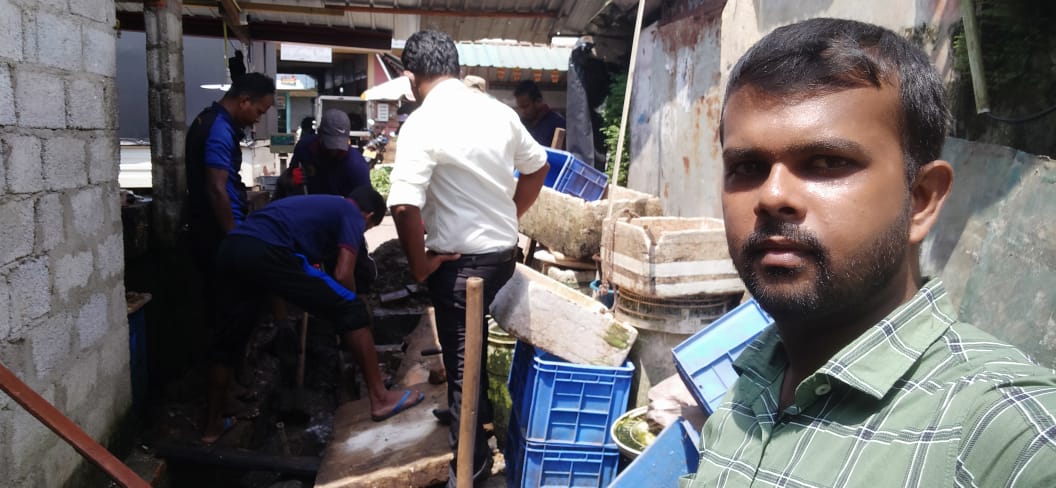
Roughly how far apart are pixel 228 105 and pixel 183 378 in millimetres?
1978

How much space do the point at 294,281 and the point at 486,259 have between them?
1418 millimetres

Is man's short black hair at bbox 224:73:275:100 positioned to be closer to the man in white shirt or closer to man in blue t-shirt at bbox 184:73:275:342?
man in blue t-shirt at bbox 184:73:275:342

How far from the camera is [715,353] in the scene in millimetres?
3062

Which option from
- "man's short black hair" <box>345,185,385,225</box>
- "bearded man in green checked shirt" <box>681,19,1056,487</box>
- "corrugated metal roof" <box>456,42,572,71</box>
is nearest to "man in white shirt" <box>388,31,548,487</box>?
"man's short black hair" <box>345,185,385,225</box>

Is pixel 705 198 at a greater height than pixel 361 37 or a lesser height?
lesser

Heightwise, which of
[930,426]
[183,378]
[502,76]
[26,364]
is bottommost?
[183,378]

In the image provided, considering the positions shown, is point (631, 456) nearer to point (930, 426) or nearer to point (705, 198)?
point (930, 426)

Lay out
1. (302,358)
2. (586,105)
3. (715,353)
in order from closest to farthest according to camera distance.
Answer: (715,353)
(302,358)
(586,105)

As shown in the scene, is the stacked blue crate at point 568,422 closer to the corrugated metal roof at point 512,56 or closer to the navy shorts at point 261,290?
the navy shorts at point 261,290

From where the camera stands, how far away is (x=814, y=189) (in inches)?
39.9

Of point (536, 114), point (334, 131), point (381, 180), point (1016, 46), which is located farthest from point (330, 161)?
point (381, 180)

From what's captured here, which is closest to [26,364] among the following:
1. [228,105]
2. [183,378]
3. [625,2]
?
[183,378]

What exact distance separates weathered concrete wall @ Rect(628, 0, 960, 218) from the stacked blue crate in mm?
2080

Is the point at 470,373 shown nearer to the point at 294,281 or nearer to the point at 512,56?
the point at 294,281
